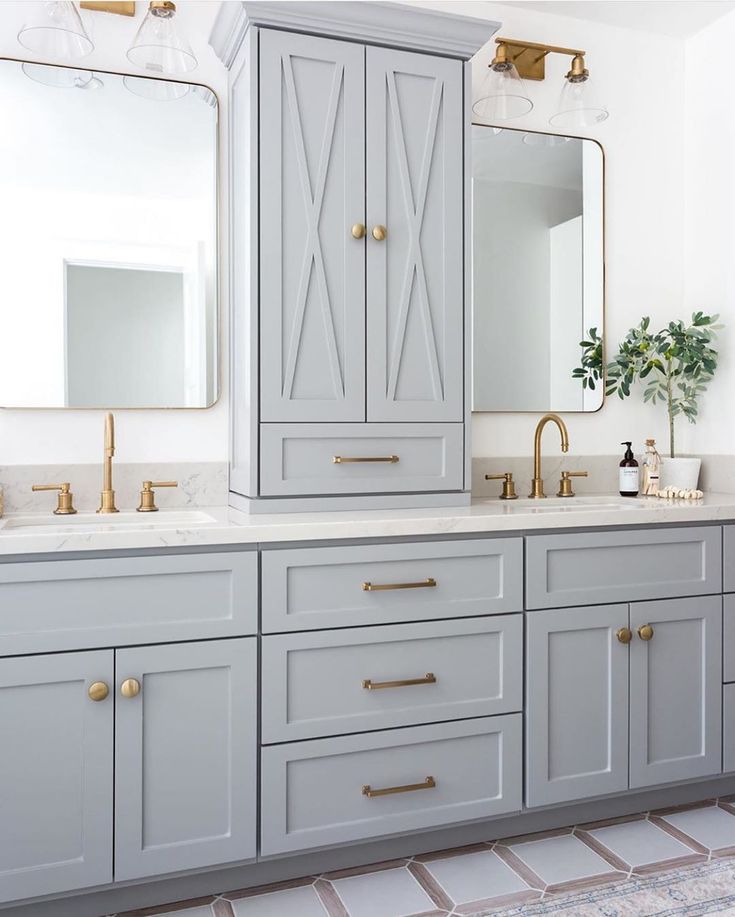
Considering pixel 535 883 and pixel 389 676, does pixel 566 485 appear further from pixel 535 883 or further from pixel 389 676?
pixel 535 883

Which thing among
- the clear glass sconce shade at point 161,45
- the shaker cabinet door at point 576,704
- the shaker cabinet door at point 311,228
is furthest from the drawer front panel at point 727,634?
the clear glass sconce shade at point 161,45

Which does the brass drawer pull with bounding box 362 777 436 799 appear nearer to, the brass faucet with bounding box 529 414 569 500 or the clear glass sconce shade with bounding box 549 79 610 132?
the brass faucet with bounding box 529 414 569 500

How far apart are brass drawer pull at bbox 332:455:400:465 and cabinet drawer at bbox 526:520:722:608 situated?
0.42 meters

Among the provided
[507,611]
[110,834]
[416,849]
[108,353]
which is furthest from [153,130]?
[416,849]

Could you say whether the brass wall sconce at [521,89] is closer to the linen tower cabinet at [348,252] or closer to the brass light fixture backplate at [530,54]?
the brass light fixture backplate at [530,54]

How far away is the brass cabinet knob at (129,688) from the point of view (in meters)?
1.75

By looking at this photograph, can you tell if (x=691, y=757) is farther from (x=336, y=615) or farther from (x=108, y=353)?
(x=108, y=353)

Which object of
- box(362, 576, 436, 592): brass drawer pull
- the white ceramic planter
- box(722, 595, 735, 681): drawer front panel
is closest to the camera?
box(362, 576, 436, 592): brass drawer pull

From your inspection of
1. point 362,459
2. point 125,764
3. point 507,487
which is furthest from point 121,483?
point 507,487

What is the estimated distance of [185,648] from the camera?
181cm

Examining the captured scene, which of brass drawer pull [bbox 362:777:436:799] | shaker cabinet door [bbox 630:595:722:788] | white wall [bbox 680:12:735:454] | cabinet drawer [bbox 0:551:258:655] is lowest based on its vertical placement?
brass drawer pull [bbox 362:777:436:799]

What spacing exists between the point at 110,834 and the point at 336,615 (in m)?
0.68

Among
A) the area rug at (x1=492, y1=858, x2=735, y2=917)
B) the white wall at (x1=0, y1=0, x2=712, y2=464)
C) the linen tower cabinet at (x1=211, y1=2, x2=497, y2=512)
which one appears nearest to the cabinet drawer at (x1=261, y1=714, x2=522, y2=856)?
the area rug at (x1=492, y1=858, x2=735, y2=917)

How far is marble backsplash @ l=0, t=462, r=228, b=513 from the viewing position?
7.14ft
